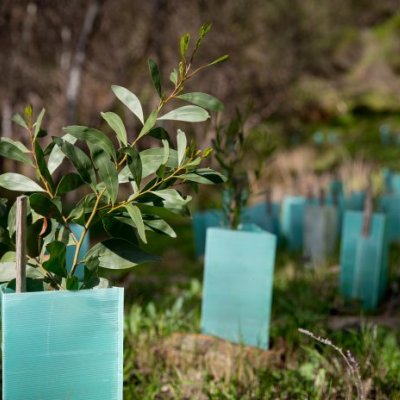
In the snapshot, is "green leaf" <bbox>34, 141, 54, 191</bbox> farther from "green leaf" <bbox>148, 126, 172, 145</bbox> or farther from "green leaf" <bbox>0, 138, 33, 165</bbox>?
"green leaf" <bbox>148, 126, 172, 145</bbox>

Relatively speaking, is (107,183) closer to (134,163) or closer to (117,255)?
(134,163)

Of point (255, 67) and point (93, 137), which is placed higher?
point (255, 67)

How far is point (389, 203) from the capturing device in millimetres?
5180

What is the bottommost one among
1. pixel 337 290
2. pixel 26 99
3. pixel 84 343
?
pixel 337 290

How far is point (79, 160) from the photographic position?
1.32m

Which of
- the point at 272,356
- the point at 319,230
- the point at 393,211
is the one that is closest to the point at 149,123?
the point at 272,356

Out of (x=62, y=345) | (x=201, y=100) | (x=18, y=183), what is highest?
(x=201, y=100)

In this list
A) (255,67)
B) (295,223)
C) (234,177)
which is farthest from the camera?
(255,67)

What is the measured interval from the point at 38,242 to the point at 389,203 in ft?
14.0

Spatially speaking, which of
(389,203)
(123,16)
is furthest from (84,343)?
(123,16)

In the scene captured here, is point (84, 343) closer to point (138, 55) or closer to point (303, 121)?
point (138, 55)

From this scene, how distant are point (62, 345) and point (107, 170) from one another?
0.41m

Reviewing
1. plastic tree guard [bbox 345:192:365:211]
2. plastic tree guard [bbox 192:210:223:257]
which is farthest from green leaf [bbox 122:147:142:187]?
plastic tree guard [bbox 345:192:365:211]

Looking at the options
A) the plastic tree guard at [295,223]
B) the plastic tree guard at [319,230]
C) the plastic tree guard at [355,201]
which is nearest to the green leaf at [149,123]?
the plastic tree guard at [319,230]
